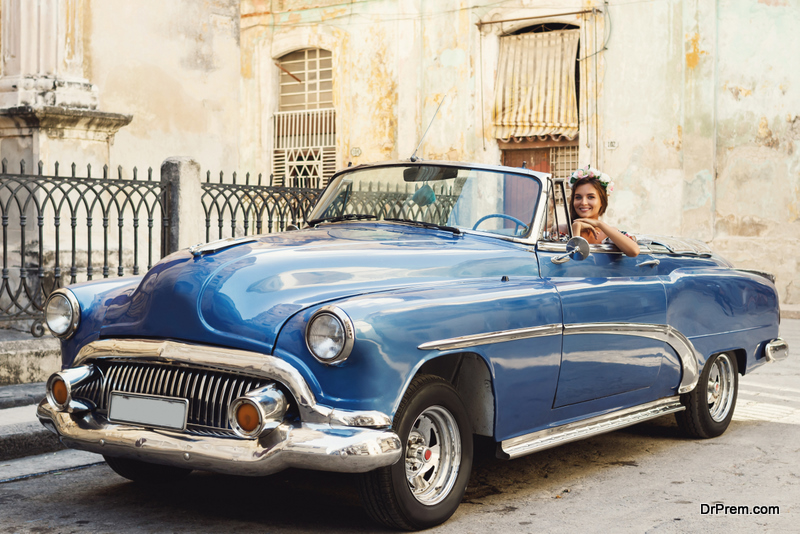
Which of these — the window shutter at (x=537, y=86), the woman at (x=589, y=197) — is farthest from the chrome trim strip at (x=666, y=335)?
the window shutter at (x=537, y=86)

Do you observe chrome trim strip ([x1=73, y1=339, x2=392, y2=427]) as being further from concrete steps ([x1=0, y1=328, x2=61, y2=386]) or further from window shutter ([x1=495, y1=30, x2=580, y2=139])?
window shutter ([x1=495, y1=30, x2=580, y2=139])

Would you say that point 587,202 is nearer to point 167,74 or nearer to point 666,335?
point 666,335

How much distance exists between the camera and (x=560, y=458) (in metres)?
5.26

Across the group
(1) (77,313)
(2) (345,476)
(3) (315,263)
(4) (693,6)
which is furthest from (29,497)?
(4) (693,6)

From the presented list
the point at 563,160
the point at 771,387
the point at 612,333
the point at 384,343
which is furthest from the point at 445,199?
the point at 563,160

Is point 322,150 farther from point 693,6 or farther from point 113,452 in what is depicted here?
point 113,452

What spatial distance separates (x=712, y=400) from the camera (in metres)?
6.00

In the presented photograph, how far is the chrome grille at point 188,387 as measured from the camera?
3514mm

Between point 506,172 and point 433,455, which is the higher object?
point 506,172

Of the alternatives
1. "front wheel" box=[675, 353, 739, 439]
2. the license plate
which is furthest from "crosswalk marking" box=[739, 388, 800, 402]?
the license plate

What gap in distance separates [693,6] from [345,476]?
43.9ft

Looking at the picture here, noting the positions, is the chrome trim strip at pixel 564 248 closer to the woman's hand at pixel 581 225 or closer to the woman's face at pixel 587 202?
the woman's hand at pixel 581 225

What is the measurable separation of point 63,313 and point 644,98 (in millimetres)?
13738

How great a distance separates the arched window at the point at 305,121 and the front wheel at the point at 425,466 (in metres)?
16.3
